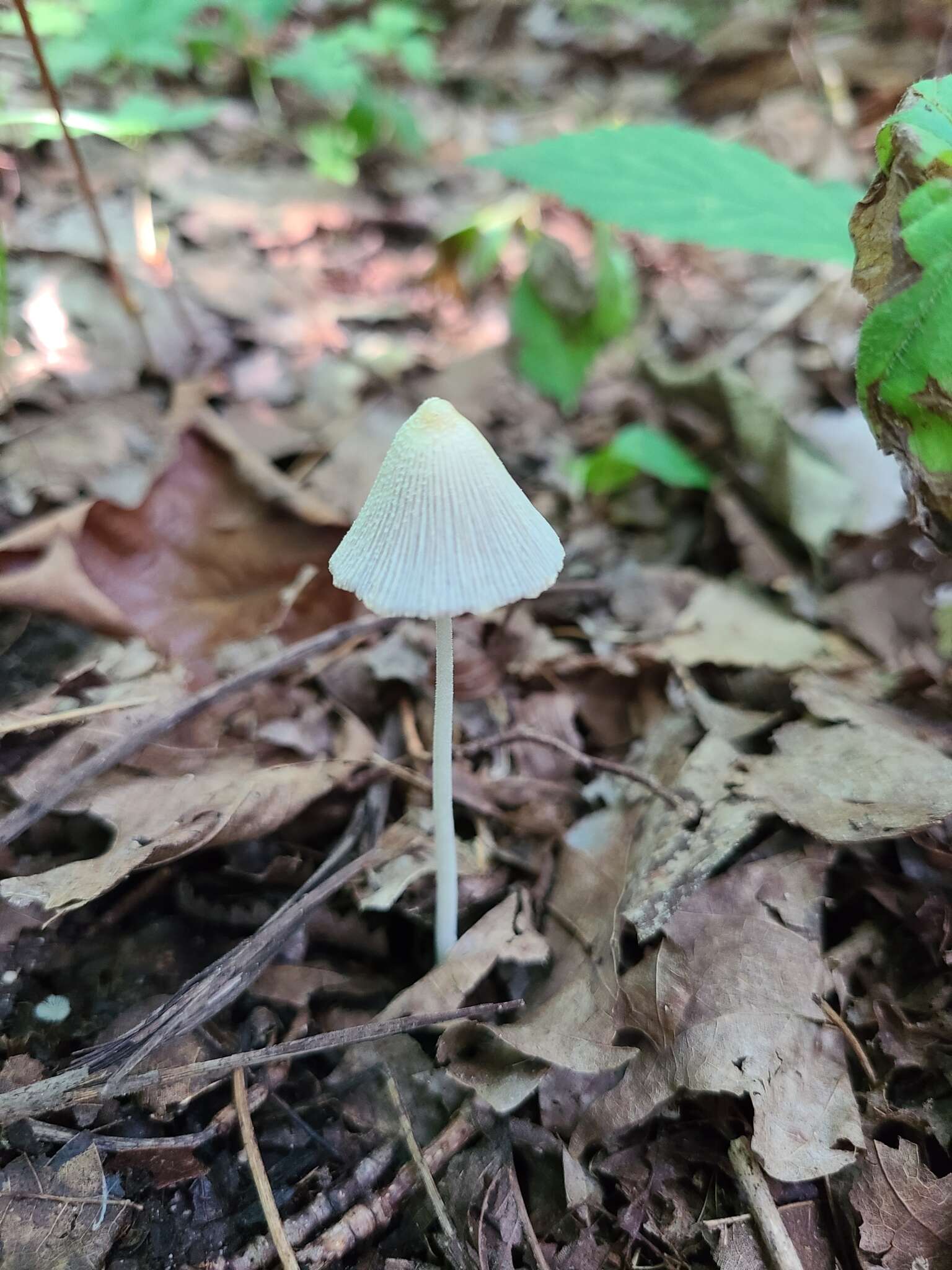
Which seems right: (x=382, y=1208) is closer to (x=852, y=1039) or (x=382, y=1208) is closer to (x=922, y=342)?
(x=852, y=1039)

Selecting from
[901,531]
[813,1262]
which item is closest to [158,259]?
[901,531]

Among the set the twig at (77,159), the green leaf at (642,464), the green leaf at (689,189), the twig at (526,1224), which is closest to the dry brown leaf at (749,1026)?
the twig at (526,1224)

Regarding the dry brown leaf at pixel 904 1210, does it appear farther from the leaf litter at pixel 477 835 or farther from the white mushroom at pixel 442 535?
the white mushroom at pixel 442 535

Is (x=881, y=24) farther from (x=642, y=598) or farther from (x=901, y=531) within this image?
(x=642, y=598)

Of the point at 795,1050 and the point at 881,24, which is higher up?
the point at 881,24

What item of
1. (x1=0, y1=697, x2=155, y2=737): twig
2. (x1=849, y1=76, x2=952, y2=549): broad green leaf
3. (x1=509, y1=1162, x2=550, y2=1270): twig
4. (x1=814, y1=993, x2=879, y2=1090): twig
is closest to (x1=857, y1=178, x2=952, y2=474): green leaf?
(x1=849, y1=76, x2=952, y2=549): broad green leaf

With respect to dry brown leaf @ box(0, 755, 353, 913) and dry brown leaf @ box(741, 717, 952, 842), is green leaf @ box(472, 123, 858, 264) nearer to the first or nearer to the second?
dry brown leaf @ box(741, 717, 952, 842)
